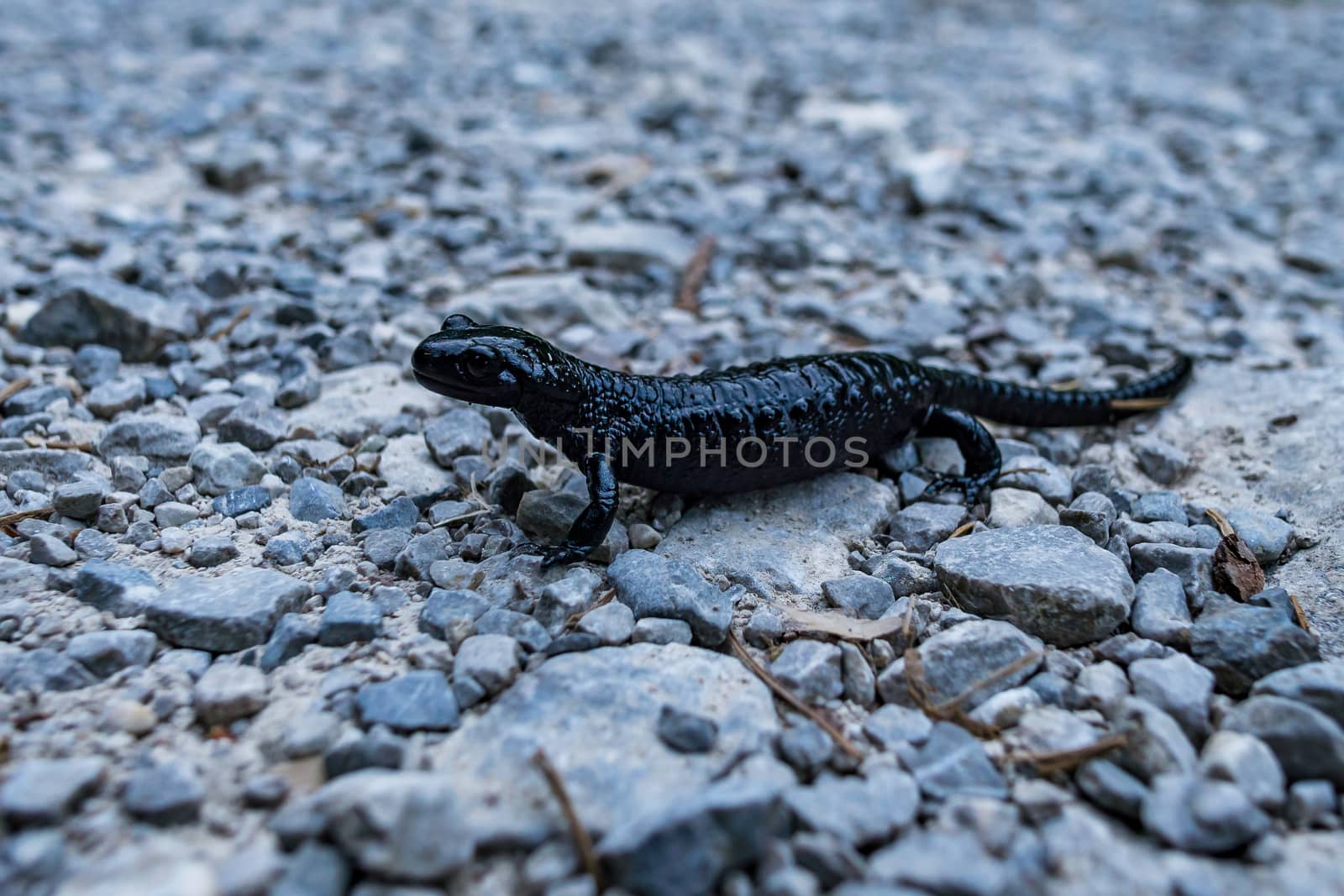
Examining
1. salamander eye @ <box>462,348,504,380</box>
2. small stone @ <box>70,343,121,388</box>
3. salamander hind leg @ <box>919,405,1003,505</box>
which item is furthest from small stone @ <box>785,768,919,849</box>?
small stone @ <box>70,343,121,388</box>

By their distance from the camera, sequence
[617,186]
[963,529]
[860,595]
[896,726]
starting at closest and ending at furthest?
[896,726]
[860,595]
[963,529]
[617,186]

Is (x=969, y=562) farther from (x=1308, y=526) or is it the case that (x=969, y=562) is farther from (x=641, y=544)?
(x=1308, y=526)

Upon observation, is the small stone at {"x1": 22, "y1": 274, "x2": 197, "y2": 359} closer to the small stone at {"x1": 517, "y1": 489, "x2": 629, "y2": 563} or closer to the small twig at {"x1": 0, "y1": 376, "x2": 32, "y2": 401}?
the small twig at {"x1": 0, "y1": 376, "x2": 32, "y2": 401}

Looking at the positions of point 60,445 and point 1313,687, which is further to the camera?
point 60,445

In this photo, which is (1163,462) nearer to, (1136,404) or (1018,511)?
(1136,404)

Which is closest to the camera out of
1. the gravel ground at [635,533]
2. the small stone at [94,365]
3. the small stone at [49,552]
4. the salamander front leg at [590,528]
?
the gravel ground at [635,533]

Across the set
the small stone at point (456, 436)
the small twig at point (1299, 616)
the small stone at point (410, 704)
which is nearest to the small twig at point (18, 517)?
the small stone at point (456, 436)

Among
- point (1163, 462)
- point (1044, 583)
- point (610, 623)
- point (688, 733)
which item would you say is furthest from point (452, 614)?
point (1163, 462)

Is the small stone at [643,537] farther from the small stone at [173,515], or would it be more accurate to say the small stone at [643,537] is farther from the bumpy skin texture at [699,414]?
the small stone at [173,515]
